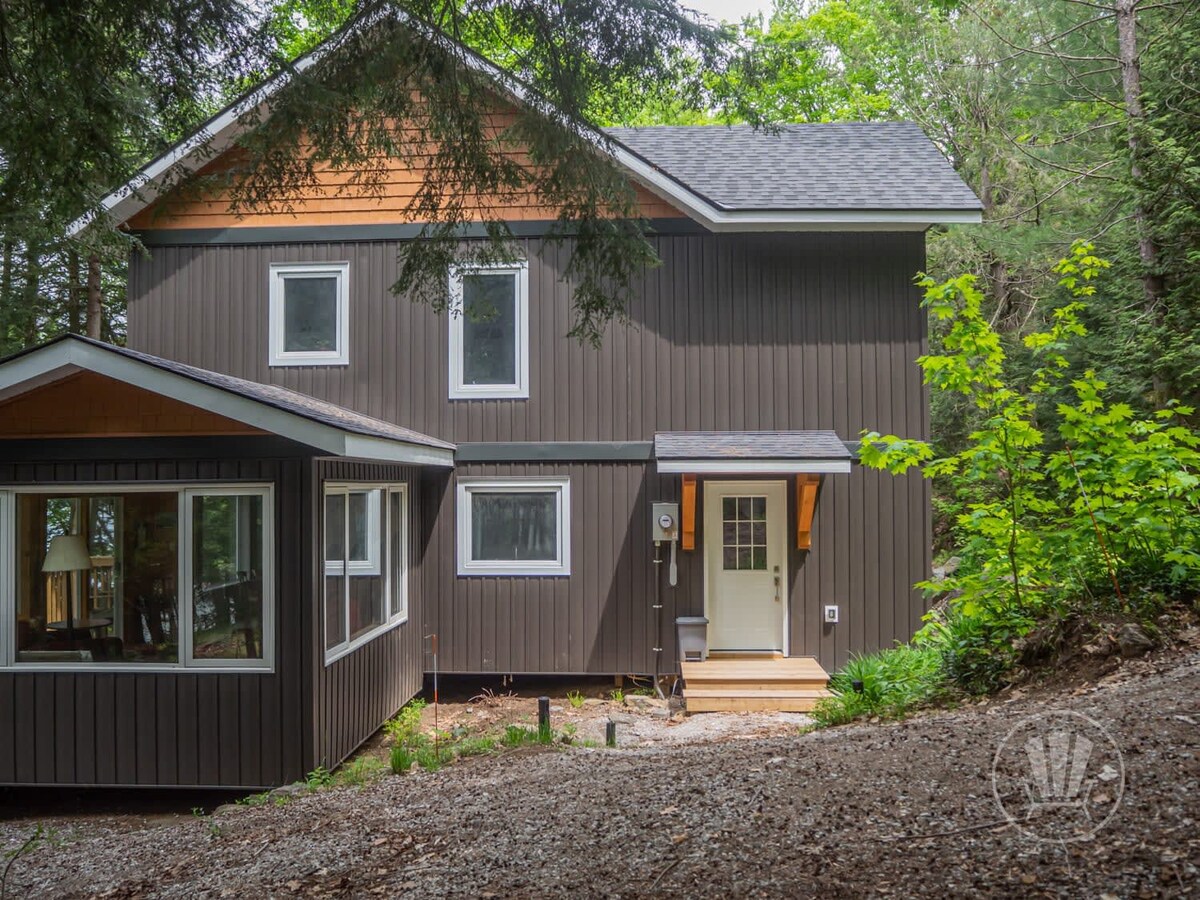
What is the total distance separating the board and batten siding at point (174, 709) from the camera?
610cm

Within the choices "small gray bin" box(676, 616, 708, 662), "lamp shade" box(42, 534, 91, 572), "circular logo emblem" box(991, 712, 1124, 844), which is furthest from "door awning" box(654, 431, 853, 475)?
"lamp shade" box(42, 534, 91, 572)

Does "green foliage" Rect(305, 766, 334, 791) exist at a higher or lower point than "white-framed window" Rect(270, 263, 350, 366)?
lower

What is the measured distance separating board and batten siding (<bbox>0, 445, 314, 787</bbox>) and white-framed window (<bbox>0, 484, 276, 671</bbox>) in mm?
98

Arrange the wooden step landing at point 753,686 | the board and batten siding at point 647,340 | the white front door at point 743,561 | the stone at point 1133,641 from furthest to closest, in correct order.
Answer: the white front door at point 743,561 → the board and batten siding at point 647,340 → the wooden step landing at point 753,686 → the stone at point 1133,641

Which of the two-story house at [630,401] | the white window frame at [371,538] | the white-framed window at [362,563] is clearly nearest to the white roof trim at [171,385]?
the white-framed window at [362,563]

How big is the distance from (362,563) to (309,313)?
361 cm

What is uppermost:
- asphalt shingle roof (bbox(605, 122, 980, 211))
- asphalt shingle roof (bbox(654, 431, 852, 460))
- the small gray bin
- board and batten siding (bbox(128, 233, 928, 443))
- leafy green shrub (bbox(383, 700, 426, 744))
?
asphalt shingle roof (bbox(605, 122, 980, 211))

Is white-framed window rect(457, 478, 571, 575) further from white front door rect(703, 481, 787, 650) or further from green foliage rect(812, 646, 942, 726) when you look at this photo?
green foliage rect(812, 646, 942, 726)

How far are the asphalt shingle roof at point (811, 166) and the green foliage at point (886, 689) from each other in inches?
187

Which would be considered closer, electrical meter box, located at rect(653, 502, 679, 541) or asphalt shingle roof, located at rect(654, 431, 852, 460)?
asphalt shingle roof, located at rect(654, 431, 852, 460)

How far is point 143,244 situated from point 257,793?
653 cm

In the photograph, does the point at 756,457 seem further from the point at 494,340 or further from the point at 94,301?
the point at 94,301

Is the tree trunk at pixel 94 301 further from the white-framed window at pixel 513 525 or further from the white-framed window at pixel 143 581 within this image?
the white-framed window at pixel 143 581

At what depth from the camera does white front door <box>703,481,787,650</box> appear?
9.26m
